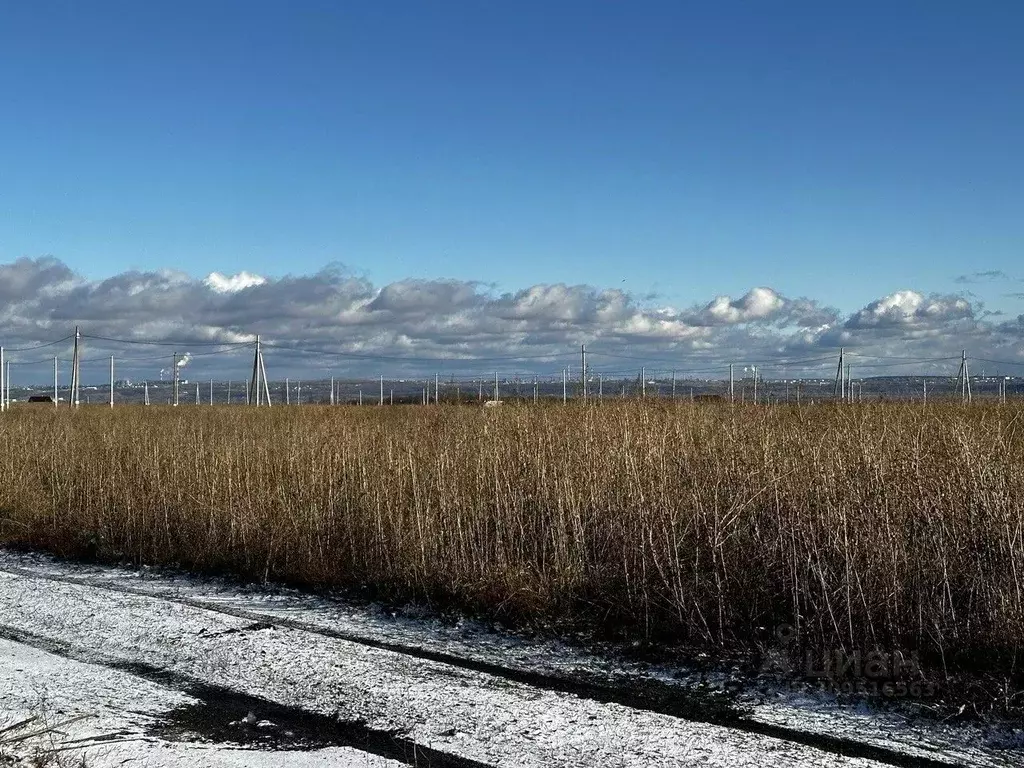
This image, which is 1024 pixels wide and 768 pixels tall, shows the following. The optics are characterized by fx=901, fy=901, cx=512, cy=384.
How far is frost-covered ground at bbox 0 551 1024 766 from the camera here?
444cm

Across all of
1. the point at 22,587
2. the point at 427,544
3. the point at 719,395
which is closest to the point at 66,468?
the point at 22,587

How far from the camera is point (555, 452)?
10.1 m

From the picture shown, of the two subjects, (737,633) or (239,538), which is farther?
(239,538)

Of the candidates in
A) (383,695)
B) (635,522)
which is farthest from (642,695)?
(635,522)

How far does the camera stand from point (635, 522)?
7.64m

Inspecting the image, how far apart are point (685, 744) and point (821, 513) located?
3032mm

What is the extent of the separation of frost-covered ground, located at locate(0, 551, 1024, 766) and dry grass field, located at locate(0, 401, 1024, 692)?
2.53 feet

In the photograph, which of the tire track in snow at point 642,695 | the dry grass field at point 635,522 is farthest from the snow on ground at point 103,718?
the dry grass field at point 635,522

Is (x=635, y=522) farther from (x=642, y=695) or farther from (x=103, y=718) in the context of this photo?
(x=103, y=718)

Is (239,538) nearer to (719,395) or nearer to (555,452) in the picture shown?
(555,452)

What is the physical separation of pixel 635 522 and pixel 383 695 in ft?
9.97

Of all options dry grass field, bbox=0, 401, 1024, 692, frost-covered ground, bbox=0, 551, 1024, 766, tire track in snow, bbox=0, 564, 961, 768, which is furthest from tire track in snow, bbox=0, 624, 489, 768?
dry grass field, bbox=0, 401, 1024, 692

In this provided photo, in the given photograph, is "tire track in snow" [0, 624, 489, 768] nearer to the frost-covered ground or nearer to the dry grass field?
the frost-covered ground

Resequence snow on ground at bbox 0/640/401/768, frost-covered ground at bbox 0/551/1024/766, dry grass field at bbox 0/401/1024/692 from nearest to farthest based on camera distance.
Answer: snow on ground at bbox 0/640/401/768 → frost-covered ground at bbox 0/551/1024/766 → dry grass field at bbox 0/401/1024/692
